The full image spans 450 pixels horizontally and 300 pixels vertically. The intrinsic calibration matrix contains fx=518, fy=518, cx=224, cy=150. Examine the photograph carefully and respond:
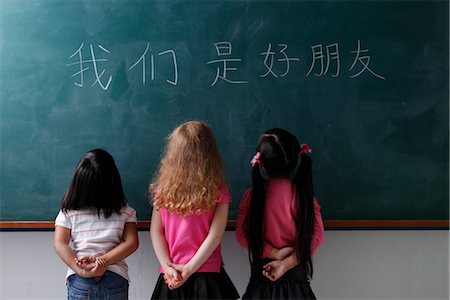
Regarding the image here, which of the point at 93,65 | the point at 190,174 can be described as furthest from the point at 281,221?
the point at 93,65

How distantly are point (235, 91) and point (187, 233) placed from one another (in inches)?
30.5

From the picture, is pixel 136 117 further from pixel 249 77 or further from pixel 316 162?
pixel 316 162

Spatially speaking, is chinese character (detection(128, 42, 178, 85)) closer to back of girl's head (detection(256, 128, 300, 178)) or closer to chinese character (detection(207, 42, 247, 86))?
chinese character (detection(207, 42, 247, 86))

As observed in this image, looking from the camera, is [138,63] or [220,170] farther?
[138,63]

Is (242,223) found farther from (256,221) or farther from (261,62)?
(261,62)

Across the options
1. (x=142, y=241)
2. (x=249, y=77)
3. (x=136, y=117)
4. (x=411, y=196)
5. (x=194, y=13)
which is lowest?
(x=142, y=241)

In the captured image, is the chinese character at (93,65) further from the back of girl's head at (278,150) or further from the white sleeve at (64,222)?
the back of girl's head at (278,150)

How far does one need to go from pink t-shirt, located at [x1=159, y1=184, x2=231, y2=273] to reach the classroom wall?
18.0 inches

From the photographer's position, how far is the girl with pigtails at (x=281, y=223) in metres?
2.22

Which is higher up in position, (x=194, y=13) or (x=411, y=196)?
(x=194, y=13)

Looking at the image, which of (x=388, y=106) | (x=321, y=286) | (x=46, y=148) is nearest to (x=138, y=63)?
(x=46, y=148)

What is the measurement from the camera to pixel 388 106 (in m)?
2.61

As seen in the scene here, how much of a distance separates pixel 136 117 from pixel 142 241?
64 cm

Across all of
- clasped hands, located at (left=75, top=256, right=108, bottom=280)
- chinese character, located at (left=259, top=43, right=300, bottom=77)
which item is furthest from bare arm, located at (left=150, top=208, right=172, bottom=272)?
chinese character, located at (left=259, top=43, right=300, bottom=77)
